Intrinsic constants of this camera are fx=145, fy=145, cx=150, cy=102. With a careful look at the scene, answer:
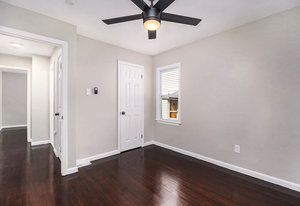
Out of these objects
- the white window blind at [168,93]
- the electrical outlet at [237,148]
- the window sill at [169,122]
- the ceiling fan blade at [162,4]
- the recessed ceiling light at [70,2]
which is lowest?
the electrical outlet at [237,148]

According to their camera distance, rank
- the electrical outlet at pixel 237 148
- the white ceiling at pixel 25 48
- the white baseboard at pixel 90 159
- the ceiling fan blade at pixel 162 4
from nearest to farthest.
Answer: the ceiling fan blade at pixel 162 4
the electrical outlet at pixel 237 148
the white baseboard at pixel 90 159
the white ceiling at pixel 25 48

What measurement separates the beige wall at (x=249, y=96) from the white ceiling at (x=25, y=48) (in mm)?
3401

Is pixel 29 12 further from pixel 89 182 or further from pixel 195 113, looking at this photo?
pixel 195 113

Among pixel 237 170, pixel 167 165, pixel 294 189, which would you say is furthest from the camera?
pixel 167 165

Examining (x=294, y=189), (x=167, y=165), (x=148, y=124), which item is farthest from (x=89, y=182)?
(x=294, y=189)

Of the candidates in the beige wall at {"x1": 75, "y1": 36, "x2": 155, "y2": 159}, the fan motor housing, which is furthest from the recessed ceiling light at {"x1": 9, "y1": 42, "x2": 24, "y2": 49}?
the fan motor housing

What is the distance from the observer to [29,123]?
4414 mm

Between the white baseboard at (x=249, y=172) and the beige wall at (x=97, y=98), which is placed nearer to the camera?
the white baseboard at (x=249, y=172)

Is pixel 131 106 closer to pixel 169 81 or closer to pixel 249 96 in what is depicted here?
pixel 169 81

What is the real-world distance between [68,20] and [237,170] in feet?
12.8

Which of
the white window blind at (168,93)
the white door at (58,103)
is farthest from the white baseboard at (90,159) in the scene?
the white window blind at (168,93)

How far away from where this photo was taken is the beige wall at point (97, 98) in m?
2.91

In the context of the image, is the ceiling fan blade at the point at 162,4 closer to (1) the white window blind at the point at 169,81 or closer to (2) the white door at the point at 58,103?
(2) the white door at the point at 58,103

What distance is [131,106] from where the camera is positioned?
3754 millimetres
